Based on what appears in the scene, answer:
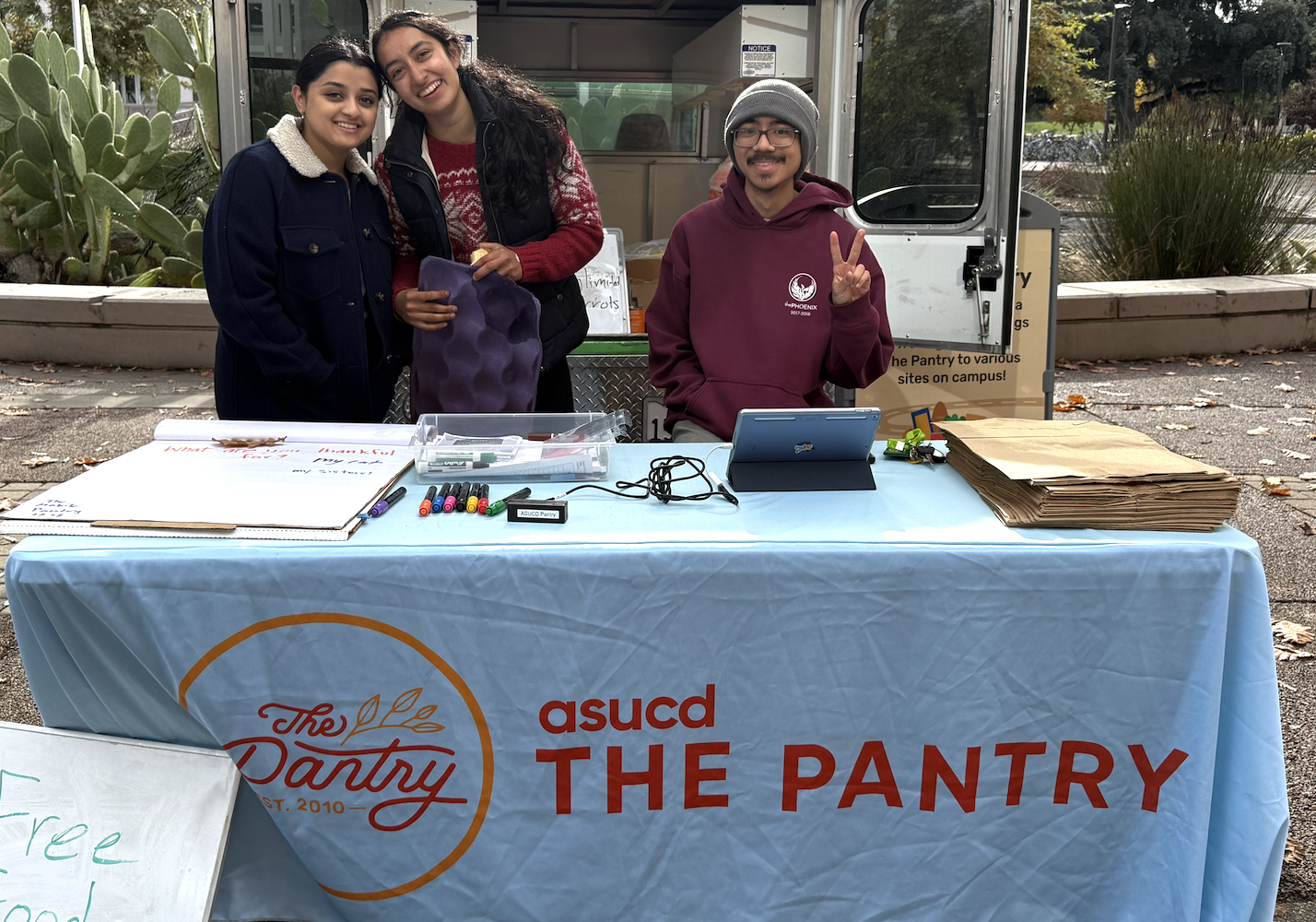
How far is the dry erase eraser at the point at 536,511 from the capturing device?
7.20 feet

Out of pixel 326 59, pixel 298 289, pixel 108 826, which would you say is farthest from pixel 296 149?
pixel 108 826

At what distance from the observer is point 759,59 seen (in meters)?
4.78

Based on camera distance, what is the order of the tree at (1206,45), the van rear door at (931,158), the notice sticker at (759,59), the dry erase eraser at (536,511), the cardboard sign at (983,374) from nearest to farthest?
the dry erase eraser at (536,511)
the van rear door at (931,158)
the notice sticker at (759,59)
the cardboard sign at (983,374)
the tree at (1206,45)

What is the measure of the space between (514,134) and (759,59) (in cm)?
199

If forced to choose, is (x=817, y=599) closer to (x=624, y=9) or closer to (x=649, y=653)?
(x=649, y=653)

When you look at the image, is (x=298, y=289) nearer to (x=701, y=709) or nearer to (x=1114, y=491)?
(x=701, y=709)

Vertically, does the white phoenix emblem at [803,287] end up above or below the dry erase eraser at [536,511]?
above

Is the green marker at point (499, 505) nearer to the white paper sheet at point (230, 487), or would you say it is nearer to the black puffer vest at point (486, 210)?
the white paper sheet at point (230, 487)

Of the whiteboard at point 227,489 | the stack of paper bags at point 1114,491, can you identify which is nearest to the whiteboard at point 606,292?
the whiteboard at point 227,489

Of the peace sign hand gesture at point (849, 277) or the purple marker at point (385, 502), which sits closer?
the purple marker at point (385, 502)

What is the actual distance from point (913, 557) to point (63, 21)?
31360 mm

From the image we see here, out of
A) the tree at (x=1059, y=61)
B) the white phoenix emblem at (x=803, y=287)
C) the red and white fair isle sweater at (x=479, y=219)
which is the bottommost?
the white phoenix emblem at (x=803, y=287)

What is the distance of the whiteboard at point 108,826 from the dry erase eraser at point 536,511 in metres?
0.69

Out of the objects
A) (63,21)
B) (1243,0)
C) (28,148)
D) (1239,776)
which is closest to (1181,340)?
(1239,776)
